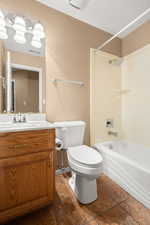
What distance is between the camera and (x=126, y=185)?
4.38 feet

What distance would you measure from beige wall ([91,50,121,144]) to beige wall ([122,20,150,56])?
0.93ft

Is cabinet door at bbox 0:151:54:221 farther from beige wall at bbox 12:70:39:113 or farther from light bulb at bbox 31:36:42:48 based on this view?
light bulb at bbox 31:36:42:48

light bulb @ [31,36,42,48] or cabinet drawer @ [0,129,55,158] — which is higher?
light bulb @ [31,36,42,48]

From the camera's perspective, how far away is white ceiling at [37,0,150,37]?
4.80 feet

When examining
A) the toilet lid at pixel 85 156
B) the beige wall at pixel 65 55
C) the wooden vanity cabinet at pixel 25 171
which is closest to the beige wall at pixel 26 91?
the beige wall at pixel 65 55

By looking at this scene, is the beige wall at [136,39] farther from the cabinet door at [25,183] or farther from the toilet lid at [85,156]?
the cabinet door at [25,183]

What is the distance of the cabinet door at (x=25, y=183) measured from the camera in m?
0.87

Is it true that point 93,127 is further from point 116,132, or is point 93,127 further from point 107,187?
point 107,187

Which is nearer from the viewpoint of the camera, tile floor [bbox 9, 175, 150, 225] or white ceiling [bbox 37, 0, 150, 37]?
tile floor [bbox 9, 175, 150, 225]

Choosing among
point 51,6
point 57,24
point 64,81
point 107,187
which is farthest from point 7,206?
point 51,6

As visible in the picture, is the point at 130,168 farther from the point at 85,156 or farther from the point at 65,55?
the point at 65,55

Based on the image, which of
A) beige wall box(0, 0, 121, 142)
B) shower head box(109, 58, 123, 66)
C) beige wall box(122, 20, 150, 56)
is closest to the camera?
beige wall box(0, 0, 121, 142)

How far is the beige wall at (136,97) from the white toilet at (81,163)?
3.47 feet

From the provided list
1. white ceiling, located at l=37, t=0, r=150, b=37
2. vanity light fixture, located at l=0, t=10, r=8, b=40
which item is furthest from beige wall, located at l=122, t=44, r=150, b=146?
vanity light fixture, located at l=0, t=10, r=8, b=40
